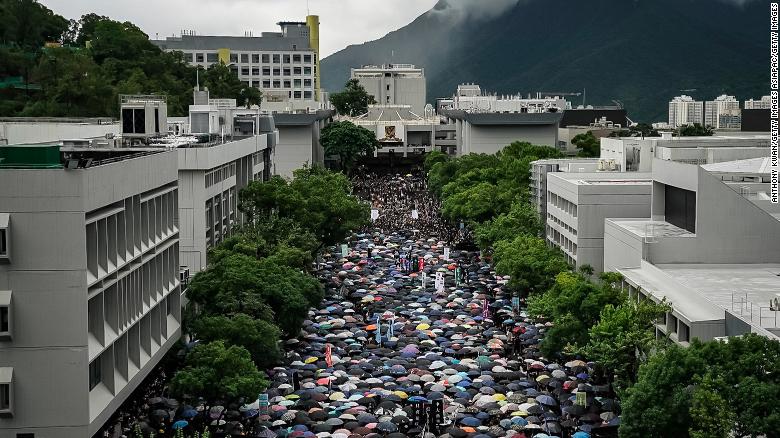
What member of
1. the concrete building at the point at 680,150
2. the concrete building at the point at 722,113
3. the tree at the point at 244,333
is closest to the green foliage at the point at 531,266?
the concrete building at the point at 680,150

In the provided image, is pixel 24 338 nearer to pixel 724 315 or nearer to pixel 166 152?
pixel 166 152

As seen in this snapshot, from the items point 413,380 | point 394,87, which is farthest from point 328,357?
point 394,87

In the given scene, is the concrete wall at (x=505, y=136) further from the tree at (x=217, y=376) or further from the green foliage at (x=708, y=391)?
the green foliage at (x=708, y=391)

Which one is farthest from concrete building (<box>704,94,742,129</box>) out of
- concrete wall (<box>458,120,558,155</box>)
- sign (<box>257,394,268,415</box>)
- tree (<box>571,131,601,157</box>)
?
sign (<box>257,394,268,415</box>)

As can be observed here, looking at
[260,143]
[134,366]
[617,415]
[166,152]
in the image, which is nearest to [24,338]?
[134,366]

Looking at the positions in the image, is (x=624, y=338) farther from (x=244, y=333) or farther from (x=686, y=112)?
(x=686, y=112)

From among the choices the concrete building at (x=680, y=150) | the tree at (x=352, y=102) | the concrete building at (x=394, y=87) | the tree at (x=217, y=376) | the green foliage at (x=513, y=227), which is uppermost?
the concrete building at (x=394, y=87)
